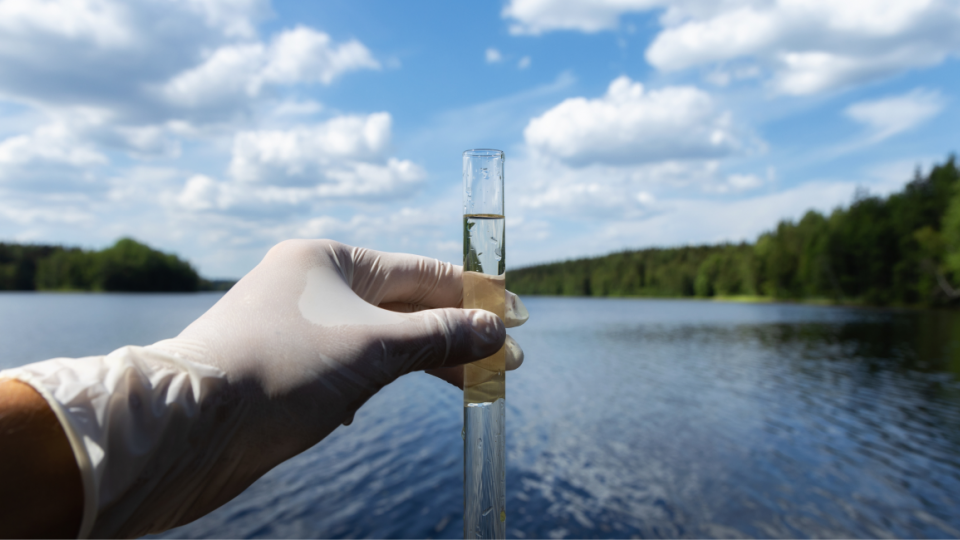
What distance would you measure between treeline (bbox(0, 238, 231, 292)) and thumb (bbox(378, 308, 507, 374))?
5623 inches

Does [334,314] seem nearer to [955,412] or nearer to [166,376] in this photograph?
[166,376]

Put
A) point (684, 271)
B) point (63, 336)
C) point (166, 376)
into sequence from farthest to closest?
point (684, 271)
point (63, 336)
point (166, 376)

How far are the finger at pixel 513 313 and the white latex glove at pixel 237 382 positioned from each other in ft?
0.03

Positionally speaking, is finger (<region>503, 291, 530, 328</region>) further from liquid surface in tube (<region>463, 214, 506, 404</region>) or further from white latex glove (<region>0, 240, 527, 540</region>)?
liquid surface in tube (<region>463, 214, 506, 404</region>)

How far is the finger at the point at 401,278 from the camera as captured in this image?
2.39 meters

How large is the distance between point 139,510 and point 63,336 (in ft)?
161

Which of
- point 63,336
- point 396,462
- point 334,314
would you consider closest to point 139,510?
point 334,314

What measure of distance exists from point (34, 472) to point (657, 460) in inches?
586

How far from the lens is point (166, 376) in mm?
1471

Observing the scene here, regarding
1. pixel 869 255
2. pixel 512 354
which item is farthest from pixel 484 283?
pixel 869 255

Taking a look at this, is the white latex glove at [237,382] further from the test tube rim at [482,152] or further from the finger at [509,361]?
the test tube rim at [482,152]

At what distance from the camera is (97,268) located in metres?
124

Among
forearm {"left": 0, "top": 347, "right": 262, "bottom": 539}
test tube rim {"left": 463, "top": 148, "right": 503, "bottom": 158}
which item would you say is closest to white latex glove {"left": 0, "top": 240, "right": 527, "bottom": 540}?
forearm {"left": 0, "top": 347, "right": 262, "bottom": 539}

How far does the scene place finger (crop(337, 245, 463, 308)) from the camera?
2393 mm
